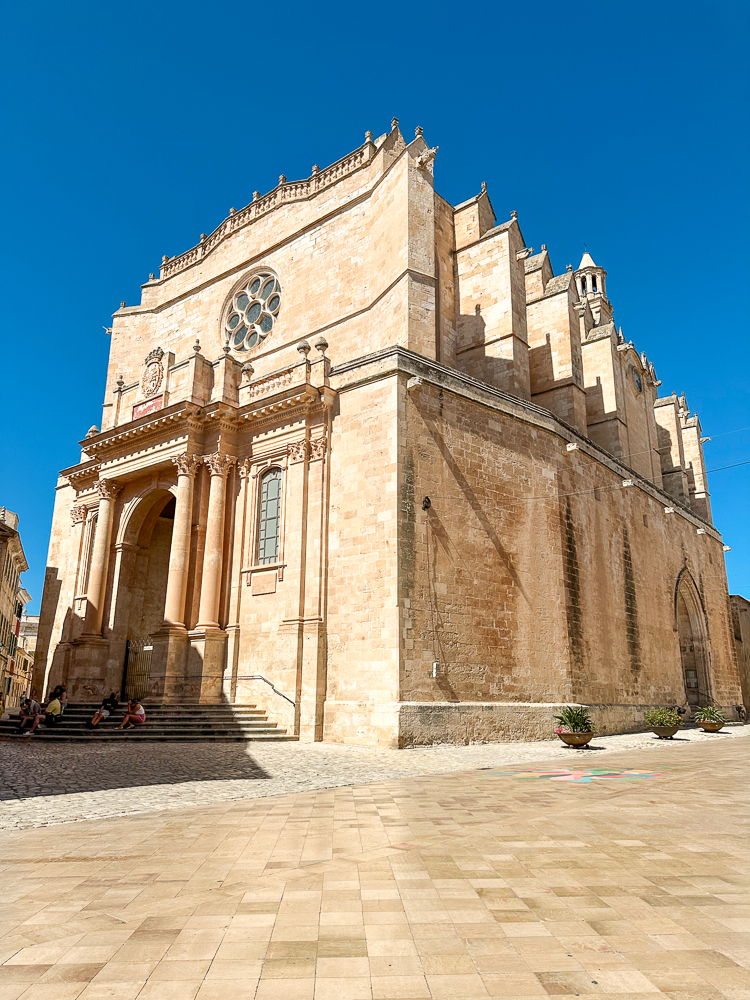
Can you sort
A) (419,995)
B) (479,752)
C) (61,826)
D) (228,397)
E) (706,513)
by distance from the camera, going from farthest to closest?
(706,513) → (228,397) → (479,752) → (61,826) → (419,995)

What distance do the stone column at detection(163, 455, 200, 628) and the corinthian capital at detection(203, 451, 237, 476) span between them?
1.75 feet

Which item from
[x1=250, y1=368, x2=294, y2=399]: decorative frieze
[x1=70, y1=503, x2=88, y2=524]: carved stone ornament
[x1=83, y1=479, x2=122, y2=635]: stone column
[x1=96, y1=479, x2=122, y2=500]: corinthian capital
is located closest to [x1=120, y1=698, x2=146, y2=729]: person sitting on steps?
[x1=83, y1=479, x2=122, y2=635]: stone column

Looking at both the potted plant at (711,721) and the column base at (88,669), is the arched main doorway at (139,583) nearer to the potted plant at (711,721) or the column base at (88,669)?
the column base at (88,669)

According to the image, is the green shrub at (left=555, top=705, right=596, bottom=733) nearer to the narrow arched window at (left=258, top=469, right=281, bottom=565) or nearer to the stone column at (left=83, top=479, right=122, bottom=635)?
the narrow arched window at (left=258, top=469, right=281, bottom=565)

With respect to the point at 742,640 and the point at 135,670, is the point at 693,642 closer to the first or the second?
the point at 742,640

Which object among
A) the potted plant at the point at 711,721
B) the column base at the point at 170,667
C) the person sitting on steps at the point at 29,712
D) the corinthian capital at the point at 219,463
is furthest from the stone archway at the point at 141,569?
the potted plant at the point at 711,721

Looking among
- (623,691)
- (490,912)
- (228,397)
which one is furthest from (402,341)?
(490,912)

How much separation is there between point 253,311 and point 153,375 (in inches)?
170

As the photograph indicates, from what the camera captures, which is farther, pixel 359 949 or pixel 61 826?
pixel 61 826

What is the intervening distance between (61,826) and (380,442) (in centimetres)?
1057

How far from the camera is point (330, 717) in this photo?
1460cm

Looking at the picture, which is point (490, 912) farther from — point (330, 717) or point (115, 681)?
point (115, 681)

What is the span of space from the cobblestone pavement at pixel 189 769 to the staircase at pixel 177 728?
0.57 m

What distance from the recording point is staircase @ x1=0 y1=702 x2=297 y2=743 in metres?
14.4
